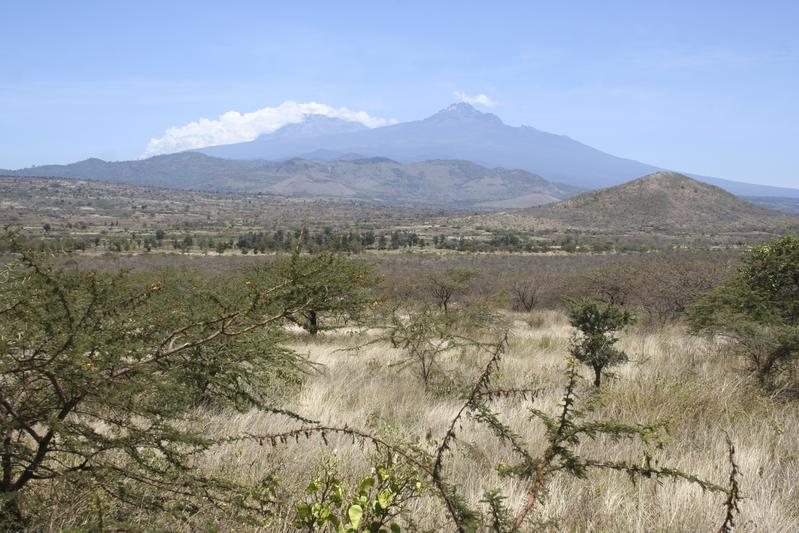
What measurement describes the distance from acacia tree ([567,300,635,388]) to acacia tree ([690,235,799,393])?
1.39 meters

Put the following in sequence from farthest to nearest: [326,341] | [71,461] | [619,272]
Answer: [619,272], [326,341], [71,461]

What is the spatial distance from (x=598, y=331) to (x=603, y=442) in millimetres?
3018

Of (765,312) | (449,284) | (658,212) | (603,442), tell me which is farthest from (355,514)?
(658,212)

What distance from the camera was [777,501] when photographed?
11.0 ft

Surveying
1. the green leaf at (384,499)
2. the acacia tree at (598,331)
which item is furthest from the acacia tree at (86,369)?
the acacia tree at (598,331)

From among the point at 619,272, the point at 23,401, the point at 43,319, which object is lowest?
the point at 619,272

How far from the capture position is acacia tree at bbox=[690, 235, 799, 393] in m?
6.52

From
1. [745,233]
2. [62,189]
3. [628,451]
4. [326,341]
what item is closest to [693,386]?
[628,451]

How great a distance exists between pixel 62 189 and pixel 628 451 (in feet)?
616

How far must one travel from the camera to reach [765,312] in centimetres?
859

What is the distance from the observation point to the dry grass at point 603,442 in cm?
317

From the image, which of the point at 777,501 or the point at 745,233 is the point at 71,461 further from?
the point at 745,233

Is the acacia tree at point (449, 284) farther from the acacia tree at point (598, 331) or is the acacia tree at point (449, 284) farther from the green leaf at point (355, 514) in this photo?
the green leaf at point (355, 514)

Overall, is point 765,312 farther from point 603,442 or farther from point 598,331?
point 603,442
